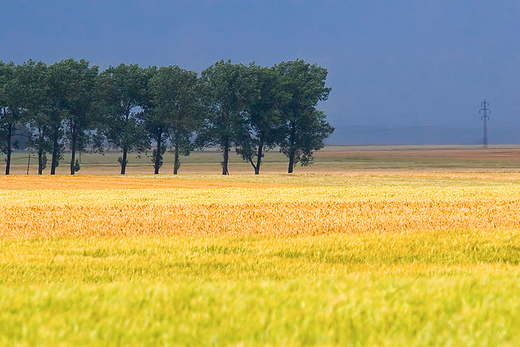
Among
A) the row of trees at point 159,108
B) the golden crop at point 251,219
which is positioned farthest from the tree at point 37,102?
the golden crop at point 251,219

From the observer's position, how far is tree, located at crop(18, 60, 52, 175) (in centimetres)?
8506

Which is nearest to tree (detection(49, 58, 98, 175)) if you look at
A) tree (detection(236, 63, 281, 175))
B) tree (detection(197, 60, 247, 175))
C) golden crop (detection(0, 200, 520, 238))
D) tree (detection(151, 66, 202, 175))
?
tree (detection(151, 66, 202, 175))

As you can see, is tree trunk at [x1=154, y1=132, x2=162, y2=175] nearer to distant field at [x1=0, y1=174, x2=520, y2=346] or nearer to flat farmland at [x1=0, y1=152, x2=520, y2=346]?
distant field at [x1=0, y1=174, x2=520, y2=346]

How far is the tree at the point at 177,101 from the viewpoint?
90.7 m

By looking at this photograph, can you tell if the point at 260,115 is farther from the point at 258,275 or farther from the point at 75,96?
the point at 258,275

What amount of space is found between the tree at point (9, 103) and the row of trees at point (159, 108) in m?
0.13

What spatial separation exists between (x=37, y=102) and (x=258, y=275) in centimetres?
8265

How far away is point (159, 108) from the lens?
298 feet

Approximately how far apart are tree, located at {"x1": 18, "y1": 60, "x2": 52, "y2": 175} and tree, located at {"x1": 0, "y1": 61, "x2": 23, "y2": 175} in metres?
1.01

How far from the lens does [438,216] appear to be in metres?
21.5

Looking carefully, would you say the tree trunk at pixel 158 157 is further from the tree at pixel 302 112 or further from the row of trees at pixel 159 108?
the tree at pixel 302 112

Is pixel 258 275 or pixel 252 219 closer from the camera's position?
pixel 258 275

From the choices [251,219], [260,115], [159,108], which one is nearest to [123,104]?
[159,108]

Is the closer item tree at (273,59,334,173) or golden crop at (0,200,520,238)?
golden crop at (0,200,520,238)
